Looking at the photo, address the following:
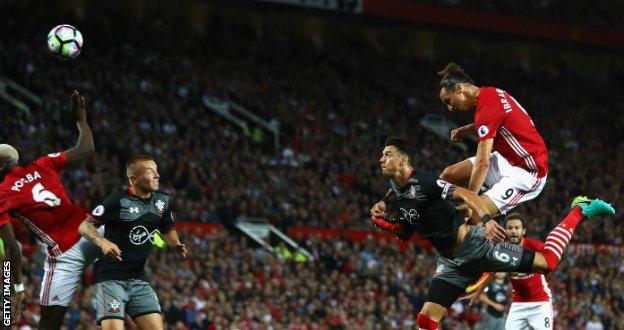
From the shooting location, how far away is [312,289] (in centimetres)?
2038

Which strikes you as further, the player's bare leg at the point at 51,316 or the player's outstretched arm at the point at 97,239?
the player's bare leg at the point at 51,316

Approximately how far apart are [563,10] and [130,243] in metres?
28.9

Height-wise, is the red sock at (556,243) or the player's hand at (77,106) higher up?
the player's hand at (77,106)

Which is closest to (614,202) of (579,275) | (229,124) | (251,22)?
(579,275)

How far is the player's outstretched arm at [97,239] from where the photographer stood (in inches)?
360

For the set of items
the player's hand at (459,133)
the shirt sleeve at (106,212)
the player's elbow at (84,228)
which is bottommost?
the player's elbow at (84,228)

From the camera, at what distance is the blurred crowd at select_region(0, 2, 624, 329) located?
2011cm

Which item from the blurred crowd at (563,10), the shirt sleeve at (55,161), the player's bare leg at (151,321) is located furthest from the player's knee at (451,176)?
the blurred crowd at (563,10)

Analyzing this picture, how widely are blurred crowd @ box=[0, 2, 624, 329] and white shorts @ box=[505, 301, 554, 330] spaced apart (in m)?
6.82

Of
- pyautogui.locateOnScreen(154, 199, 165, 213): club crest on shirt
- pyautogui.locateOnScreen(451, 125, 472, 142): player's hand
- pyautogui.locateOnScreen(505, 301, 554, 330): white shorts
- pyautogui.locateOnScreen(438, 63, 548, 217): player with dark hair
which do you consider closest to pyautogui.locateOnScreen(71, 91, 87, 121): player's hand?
pyautogui.locateOnScreen(154, 199, 165, 213): club crest on shirt

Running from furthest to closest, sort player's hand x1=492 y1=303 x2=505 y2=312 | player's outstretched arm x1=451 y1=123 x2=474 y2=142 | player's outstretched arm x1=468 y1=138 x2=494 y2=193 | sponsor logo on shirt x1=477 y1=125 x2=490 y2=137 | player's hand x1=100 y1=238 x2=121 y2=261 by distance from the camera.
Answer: player's hand x1=492 y1=303 x2=505 y2=312 < player's outstretched arm x1=451 y1=123 x2=474 y2=142 < sponsor logo on shirt x1=477 y1=125 x2=490 y2=137 < player's outstretched arm x1=468 y1=138 x2=494 y2=193 < player's hand x1=100 y1=238 x2=121 y2=261

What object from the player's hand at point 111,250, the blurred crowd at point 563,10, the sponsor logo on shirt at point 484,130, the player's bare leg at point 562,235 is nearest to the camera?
the player's hand at point 111,250

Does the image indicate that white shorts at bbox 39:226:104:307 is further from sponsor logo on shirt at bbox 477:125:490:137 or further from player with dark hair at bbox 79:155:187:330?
sponsor logo on shirt at bbox 477:125:490:137

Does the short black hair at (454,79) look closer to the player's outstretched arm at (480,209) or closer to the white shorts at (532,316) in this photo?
the player's outstretched arm at (480,209)
